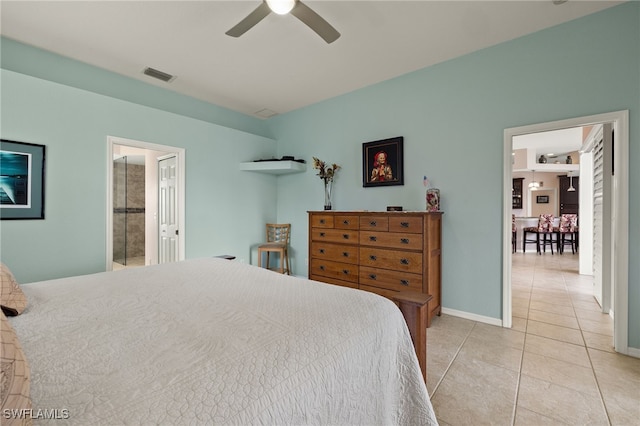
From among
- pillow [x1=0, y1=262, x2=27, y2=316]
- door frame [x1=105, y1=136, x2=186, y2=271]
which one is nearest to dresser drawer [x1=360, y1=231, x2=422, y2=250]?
door frame [x1=105, y1=136, x2=186, y2=271]

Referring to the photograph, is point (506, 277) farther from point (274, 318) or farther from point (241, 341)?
point (241, 341)

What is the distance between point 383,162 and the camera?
3.73m

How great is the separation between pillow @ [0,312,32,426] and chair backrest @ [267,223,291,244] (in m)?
4.13

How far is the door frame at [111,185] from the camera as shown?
322cm

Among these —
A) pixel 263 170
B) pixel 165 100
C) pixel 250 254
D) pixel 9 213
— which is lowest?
pixel 250 254

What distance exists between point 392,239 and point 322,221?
1.04 m

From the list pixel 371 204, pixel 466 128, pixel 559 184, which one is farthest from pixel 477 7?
pixel 559 184

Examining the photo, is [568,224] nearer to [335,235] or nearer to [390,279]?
[390,279]

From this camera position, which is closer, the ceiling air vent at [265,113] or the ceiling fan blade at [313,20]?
the ceiling fan blade at [313,20]

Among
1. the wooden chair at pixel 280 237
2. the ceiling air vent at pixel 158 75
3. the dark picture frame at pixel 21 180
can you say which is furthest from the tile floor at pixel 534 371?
the ceiling air vent at pixel 158 75

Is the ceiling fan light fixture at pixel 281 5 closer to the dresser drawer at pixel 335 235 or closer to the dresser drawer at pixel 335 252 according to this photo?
the dresser drawer at pixel 335 235

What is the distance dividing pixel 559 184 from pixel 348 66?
35.7 feet

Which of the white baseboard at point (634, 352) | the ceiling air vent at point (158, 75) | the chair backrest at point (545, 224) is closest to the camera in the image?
the white baseboard at point (634, 352)

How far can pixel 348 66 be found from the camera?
→ 3371mm
